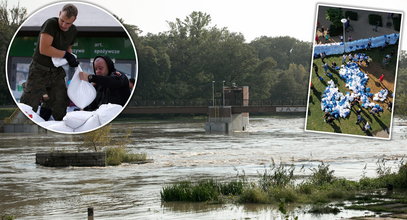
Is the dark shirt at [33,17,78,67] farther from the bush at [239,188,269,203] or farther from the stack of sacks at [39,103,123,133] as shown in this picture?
the bush at [239,188,269,203]

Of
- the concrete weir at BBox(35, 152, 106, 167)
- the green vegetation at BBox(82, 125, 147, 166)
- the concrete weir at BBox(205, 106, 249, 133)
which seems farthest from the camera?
the concrete weir at BBox(205, 106, 249, 133)

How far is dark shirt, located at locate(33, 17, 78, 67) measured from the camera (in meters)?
3.59

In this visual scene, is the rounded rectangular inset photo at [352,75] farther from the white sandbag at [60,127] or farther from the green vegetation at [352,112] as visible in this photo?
the white sandbag at [60,127]

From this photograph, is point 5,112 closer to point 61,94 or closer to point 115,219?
point 115,219

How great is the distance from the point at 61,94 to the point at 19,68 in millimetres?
247

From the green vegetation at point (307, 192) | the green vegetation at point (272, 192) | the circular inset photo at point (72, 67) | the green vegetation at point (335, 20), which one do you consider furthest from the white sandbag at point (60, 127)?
the green vegetation at point (272, 192)

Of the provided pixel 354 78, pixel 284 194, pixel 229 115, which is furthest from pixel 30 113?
pixel 229 115

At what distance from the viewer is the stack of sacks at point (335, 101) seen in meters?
8.95

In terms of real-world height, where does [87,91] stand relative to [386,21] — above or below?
below

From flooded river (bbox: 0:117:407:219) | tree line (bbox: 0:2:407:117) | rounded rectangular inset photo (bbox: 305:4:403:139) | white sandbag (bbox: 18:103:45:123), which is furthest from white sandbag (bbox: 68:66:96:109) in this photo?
tree line (bbox: 0:2:407:117)

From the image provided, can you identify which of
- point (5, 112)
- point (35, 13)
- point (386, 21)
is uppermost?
point (386, 21)

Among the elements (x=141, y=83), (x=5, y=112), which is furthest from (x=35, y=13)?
(x=141, y=83)

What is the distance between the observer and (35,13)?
135 inches

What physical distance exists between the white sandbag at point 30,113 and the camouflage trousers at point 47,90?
28 millimetres
